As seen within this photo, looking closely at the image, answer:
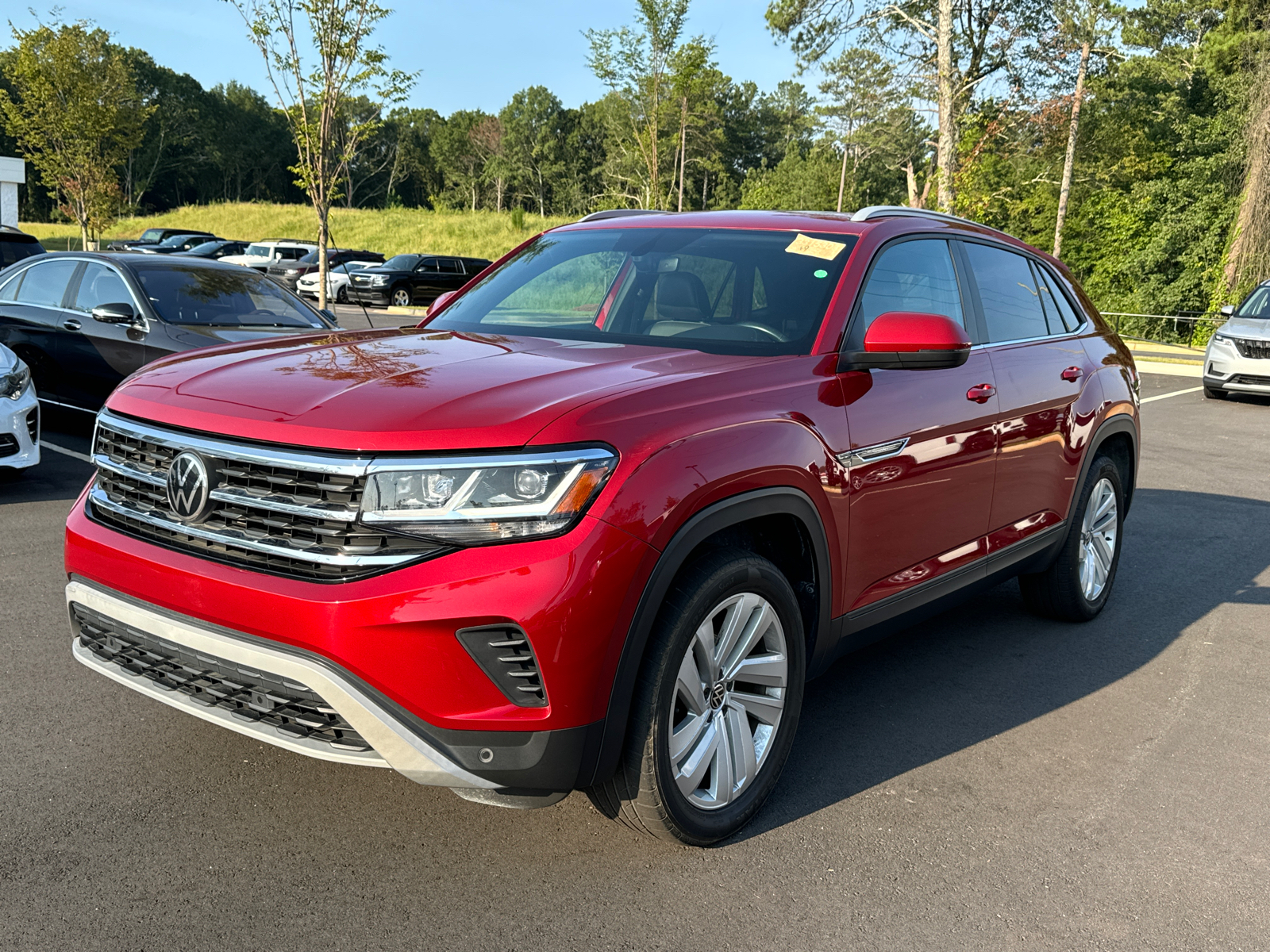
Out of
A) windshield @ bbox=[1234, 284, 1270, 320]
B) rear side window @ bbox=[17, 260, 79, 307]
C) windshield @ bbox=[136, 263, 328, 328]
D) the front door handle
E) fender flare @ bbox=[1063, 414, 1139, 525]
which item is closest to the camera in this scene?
the front door handle

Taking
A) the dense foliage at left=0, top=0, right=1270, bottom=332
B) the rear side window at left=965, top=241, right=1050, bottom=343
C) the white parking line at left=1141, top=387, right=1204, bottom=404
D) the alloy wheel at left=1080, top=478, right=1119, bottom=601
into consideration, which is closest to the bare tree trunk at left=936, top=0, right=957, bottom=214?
the dense foliage at left=0, top=0, right=1270, bottom=332

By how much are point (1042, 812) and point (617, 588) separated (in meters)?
1.77

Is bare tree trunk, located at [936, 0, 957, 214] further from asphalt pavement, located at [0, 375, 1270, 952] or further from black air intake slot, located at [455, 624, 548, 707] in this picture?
black air intake slot, located at [455, 624, 548, 707]

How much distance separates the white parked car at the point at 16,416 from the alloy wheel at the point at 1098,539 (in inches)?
252

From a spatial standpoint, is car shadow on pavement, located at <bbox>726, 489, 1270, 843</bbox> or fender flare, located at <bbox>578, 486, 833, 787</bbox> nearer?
fender flare, located at <bbox>578, 486, 833, 787</bbox>

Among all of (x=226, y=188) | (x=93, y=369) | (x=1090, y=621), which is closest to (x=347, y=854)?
(x=1090, y=621)

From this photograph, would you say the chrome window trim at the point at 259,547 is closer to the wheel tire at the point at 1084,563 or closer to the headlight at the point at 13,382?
the wheel tire at the point at 1084,563

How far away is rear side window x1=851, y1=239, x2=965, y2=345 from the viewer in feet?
12.3

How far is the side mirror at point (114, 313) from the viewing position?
26.6 ft

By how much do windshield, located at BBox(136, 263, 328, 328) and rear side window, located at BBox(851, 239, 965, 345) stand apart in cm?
608

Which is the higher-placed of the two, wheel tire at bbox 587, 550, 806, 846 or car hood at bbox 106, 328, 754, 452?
car hood at bbox 106, 328, 754, 452

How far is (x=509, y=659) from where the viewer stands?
254 centimetres

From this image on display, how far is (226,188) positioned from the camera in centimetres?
9794

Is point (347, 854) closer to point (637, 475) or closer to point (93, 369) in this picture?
point (637, 475)
